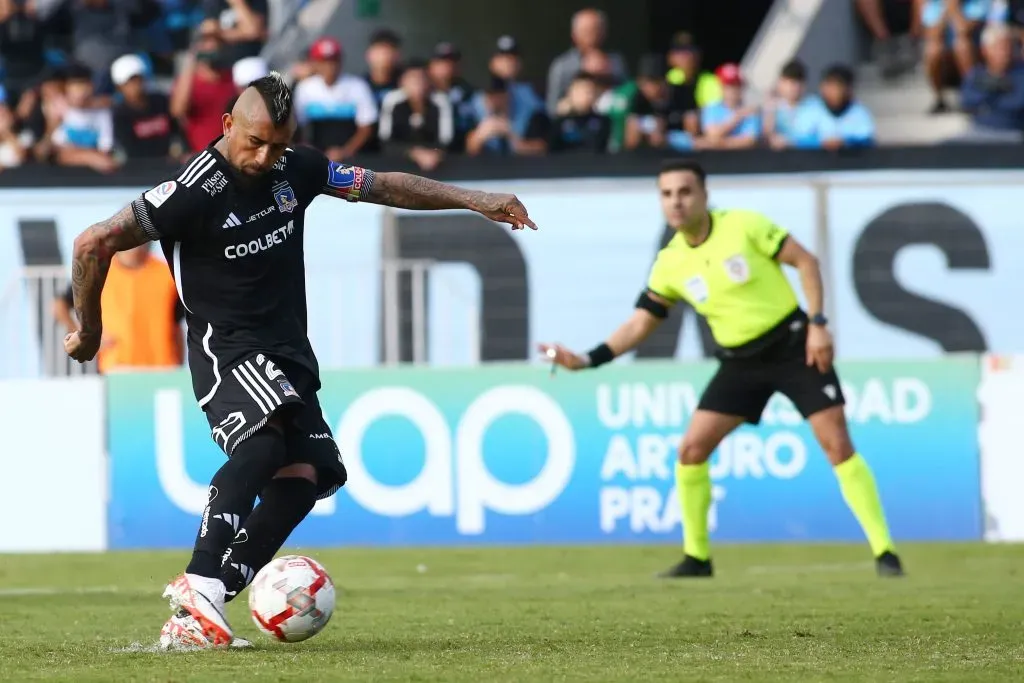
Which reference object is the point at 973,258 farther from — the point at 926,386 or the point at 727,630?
the point at 727,630

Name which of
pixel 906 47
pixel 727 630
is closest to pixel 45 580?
pixel 727 630

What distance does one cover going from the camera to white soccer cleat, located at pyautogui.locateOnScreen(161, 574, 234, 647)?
22.2 ft

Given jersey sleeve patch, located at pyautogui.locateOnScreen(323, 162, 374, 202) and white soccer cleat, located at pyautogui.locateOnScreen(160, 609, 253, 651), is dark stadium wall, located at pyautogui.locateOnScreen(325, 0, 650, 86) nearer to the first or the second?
jersey sleeve patch, located at pyautogui.locateOnScreen(323, 162, 374, 202)

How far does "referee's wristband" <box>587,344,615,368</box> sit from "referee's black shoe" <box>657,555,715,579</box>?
49.4 inches

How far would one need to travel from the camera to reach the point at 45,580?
1162 cm

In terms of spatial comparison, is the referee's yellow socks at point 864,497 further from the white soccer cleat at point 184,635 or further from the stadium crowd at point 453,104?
the stadium crowd at point 453,104

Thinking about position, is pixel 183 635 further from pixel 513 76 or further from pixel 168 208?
pixel 513 76

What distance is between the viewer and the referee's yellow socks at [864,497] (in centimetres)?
1100

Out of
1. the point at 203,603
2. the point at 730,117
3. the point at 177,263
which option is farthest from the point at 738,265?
the point at 730,117

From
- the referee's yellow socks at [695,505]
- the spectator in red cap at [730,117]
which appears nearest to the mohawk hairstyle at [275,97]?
the referee's yellow socks at [695,505]

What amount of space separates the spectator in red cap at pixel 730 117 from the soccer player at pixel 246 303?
1020cm

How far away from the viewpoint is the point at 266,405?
693cm

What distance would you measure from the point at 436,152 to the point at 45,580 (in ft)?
19.2

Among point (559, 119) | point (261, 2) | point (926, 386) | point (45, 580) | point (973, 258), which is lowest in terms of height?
point (45, 580)
